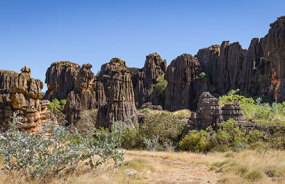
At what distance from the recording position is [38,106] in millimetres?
11312

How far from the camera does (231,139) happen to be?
13109 millimetres

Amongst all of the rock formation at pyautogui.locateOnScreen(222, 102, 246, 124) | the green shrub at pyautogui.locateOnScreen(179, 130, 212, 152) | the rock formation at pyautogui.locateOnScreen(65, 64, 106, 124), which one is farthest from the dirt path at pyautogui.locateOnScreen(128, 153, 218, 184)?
the rock formation at pyautogui.locateOnScreen(65, 64, 106, 124)

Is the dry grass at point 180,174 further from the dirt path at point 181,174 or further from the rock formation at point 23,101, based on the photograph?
the rock formation at point 23,101

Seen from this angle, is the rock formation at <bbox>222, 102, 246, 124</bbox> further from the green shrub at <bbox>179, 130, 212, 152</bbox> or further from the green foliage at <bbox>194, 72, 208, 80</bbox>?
the green foliage at <bbox>194, 72, 208, 80</bbox>

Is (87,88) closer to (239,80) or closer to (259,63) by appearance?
(239,80)

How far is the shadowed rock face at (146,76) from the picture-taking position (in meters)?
61.1

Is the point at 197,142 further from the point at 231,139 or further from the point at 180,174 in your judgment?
the point at 180,174

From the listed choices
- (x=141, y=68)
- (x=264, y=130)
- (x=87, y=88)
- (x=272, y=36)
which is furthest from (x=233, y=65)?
(x=264, y=130)

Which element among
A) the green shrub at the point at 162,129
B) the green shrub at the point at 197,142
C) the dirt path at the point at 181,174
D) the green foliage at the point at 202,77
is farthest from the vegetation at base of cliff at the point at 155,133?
the green foliage at the point at 202,77

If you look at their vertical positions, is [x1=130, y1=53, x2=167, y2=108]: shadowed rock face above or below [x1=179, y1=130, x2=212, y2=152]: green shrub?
above

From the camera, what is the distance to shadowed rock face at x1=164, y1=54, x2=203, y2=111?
51.2 m

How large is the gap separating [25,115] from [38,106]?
0.79m

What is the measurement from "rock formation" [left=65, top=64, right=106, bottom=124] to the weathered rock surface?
22.2m

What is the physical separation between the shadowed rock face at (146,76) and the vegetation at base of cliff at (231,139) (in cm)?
4656
